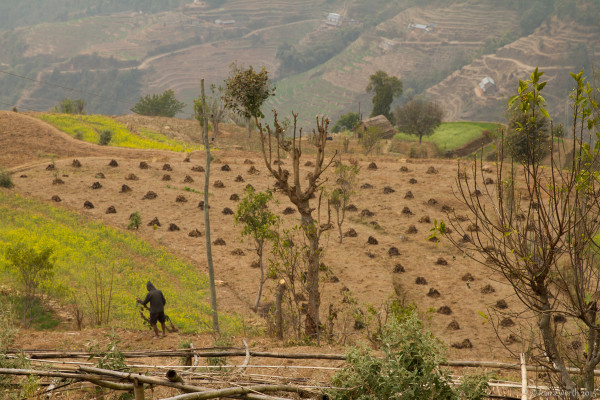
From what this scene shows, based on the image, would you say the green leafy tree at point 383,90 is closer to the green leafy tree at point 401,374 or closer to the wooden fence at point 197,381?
the wooden fence at point 197,381

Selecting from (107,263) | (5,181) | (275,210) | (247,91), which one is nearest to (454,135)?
(275,210)

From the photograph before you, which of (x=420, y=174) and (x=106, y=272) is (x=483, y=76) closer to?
(x=420, y=174)

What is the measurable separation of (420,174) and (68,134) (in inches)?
1212

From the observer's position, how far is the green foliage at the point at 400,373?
5.41 m

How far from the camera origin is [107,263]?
67.3 feet

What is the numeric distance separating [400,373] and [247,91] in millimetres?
10973

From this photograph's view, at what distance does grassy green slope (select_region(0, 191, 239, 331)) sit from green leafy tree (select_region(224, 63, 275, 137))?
6781mm

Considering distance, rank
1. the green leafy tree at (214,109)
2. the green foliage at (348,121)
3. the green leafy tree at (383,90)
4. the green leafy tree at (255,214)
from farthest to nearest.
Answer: the green foliage at (348,121) < the green leafy tree at (383,90) < the green leafy tree at (255,214) < the green leafy tree at (214,109)

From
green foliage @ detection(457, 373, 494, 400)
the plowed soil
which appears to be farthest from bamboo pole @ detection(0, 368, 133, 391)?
the plowed soil

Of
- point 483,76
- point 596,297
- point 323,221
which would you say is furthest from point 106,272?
point 483,76

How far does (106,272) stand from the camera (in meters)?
19.5

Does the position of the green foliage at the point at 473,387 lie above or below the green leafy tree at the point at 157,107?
below

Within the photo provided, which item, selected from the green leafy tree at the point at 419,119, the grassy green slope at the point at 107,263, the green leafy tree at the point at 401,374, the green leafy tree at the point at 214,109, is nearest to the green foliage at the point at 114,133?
the green leafy tree at the point at 214,109

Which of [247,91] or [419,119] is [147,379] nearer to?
[247,91]
